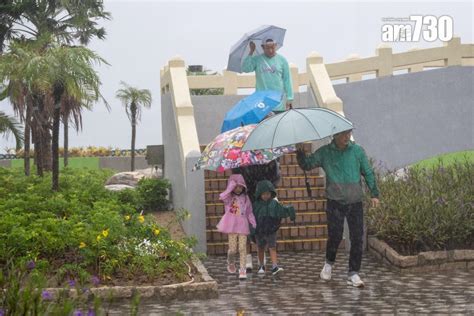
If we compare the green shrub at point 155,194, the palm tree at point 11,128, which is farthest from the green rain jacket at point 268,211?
the palm tree at point 11,128

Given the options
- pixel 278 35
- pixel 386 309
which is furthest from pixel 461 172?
pixel 386 309

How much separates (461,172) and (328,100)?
10.1 ft

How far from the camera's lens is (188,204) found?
1488 cm

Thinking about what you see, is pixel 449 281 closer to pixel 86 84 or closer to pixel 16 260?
pixel 16 260

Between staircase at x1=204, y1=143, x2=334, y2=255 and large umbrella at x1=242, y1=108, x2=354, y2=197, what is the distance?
10.6 feet

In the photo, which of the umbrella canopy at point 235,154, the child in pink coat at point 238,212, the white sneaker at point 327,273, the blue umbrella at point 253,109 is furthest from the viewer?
the blue umbrella at point 253,109

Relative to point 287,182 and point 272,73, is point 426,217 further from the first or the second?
point 287,182

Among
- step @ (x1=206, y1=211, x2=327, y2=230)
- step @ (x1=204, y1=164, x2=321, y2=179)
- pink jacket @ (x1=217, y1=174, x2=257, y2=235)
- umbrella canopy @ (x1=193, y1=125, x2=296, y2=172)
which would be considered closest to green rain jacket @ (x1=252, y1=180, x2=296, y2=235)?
pink jacket @ (x1=217, y1=174, x2=257, y2=235)

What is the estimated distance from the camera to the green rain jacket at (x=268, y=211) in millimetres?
12031

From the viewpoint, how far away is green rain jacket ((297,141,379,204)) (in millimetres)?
11430

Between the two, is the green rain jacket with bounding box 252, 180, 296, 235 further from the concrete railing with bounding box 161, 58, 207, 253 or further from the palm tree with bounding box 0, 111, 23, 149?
the palm tree with bounding box 0, 111, 23, 149

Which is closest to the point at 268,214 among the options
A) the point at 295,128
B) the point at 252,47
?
the point at 295,128

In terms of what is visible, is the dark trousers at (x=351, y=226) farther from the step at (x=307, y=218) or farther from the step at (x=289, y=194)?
the step at (x=289, y=194)

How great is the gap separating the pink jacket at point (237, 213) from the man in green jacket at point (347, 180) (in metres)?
1.10
